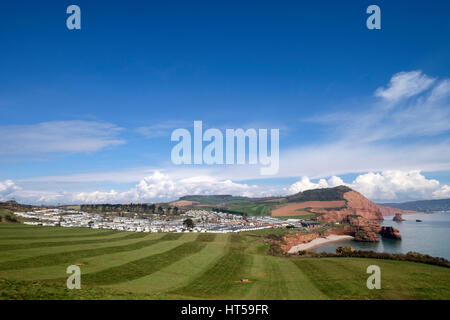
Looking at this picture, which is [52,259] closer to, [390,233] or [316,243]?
[316,243]

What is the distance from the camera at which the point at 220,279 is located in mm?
35562

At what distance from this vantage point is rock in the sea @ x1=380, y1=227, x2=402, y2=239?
12224 centimetres

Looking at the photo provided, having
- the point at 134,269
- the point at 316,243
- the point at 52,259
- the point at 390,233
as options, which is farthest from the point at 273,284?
the point at 390,233

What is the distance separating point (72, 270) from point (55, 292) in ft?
52.7

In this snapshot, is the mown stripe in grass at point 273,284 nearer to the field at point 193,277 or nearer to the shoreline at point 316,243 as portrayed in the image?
the field at point 193,277

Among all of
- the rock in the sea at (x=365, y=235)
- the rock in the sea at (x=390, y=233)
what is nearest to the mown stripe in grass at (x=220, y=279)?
the rock in the sea at (x=365, y=235)

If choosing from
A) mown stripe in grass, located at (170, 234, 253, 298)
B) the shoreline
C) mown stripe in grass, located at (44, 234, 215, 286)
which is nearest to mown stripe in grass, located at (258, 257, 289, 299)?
mown stripe in grass, located at (170, 234, 253, 298)

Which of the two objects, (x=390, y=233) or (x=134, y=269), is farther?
(x=390, y=233)

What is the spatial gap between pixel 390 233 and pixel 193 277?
131 m

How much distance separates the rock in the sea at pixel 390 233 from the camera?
401 ft

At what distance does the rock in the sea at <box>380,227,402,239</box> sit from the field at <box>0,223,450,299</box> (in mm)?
94154
